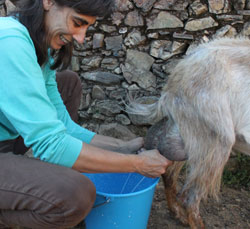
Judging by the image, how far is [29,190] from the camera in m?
1.45

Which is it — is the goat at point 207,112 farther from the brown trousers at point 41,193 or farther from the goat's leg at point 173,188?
the brown trousers at point 41,193

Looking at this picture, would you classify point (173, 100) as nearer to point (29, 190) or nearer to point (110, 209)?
point (110, 209)

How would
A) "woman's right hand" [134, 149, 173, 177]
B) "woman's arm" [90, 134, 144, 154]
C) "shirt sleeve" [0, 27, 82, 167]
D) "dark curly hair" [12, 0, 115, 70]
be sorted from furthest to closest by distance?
"woman's arm" [90, 134, 144, 154] < "woman's right hand" [134, 149, 173, 177] < "dark curly hair" [12, 0, 115, 70] < "shirt sleeve" [0, 27, 82, 167]

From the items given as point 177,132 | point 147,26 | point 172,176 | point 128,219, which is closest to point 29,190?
point 128,219

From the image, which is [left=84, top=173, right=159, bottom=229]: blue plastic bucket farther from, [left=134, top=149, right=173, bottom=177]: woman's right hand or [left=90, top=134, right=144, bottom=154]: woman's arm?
[left=90, top=134, right=144, bottom=154]: woman's arm

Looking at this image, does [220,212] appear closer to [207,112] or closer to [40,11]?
[207,112]

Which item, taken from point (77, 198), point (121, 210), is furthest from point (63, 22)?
point (121, 210)

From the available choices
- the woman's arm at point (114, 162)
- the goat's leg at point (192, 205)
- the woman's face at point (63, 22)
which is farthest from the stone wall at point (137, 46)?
the woman's face at point (63, 22)

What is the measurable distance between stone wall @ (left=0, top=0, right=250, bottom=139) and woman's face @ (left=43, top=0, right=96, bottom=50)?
54.5 inches

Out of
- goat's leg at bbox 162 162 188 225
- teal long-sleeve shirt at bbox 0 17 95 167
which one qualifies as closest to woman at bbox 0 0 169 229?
teal long-sleeve shirt at bbox 0 17 95 167

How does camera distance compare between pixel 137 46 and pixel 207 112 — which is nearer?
pixel 207 112

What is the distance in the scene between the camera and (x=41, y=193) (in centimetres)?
146

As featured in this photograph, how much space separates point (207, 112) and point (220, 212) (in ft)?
3.63

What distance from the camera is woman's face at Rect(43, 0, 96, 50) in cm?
146
